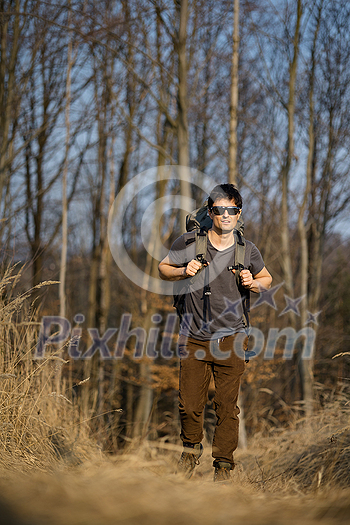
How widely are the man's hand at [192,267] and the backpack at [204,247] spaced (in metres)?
0.08

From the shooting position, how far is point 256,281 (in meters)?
3.39

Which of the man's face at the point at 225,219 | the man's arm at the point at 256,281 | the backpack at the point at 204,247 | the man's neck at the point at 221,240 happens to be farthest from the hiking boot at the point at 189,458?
the man's face at the point at 225,219

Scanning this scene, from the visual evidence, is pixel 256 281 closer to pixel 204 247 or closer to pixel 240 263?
pixel 240 263

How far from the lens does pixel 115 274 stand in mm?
18594

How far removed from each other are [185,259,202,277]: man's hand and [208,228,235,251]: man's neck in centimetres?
29

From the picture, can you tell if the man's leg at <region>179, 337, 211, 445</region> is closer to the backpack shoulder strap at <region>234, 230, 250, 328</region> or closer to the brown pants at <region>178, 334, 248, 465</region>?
the brown pants at <region>178, 334, 248, 465</region>

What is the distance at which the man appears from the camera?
3.36m

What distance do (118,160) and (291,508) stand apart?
50.3 ft

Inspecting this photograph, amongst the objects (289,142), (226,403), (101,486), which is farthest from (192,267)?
(289,142)

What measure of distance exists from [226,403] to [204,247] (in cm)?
107

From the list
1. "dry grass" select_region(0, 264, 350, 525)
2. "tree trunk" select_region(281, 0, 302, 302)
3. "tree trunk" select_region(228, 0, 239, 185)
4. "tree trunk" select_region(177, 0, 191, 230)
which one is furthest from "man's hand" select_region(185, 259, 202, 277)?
"tree trunk" select_region(281, 0, 302, 302)

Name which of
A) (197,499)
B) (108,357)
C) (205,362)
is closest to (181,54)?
(205,362)

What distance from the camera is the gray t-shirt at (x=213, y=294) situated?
3398mm

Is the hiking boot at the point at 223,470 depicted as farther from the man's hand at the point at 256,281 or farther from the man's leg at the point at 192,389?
the man's hand at the point at 256,281
